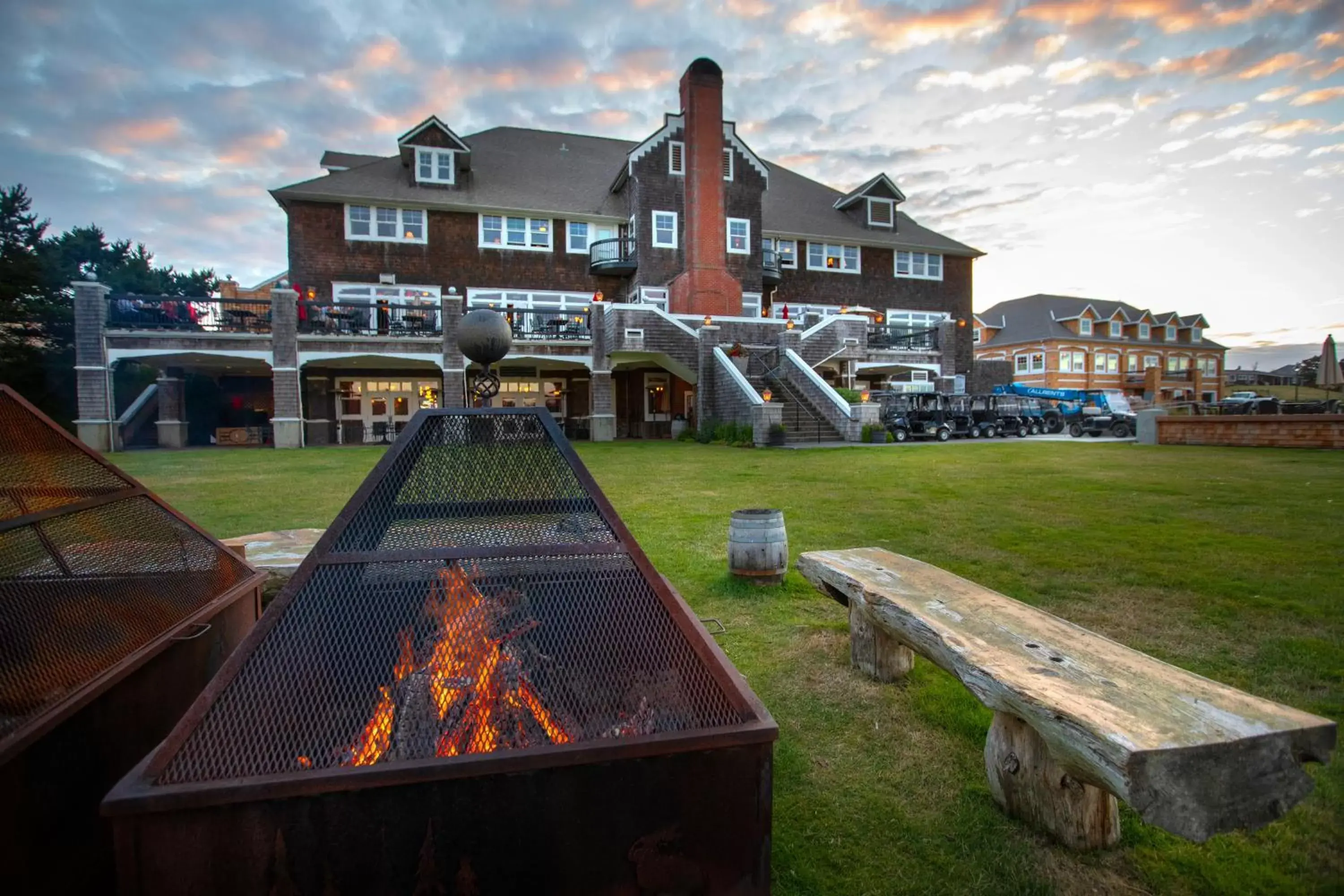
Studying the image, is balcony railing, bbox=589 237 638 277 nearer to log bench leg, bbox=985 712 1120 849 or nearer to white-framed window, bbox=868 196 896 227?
white-framed window, bbox=868 196 896 227

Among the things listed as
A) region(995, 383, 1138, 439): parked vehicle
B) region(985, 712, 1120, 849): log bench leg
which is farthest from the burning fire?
region(995, 383, 1138, 439): parked vehicle

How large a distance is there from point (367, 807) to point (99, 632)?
145 cm

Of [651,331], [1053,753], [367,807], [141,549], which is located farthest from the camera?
[651,331]

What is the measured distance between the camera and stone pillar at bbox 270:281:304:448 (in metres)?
20.8

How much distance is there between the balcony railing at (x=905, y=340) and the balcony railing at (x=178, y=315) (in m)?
23.6

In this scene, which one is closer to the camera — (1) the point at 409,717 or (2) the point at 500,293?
(1) the point at 409,717

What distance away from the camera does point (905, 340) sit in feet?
97.8

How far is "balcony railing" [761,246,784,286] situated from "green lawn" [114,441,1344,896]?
18.8m

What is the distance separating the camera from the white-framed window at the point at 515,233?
26766 millimetres

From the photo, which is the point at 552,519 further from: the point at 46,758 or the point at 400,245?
the point at 400,245

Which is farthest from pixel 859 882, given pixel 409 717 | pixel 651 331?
pixel 651 331

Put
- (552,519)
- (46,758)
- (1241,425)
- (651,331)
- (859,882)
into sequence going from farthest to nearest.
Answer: (651,331) → (1241,425) → (552,519) → (859,882) → (46,758)

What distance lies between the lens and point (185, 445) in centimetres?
2414

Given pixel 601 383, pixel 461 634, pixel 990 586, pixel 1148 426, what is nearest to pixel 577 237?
pixel 601 383
